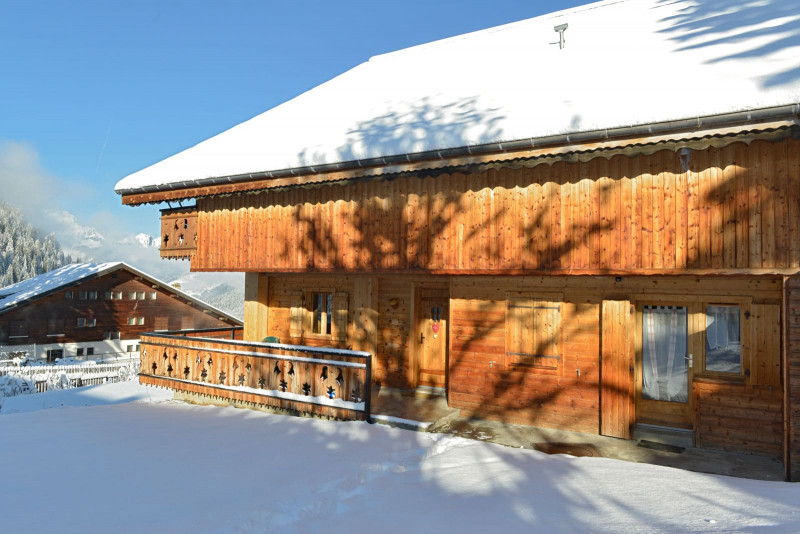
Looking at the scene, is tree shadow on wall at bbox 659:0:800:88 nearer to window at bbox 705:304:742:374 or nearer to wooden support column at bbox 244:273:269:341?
window at bbox 705:304:742:374

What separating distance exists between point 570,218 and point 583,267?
81 centimetres

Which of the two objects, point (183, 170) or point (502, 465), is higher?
point (183, 170)

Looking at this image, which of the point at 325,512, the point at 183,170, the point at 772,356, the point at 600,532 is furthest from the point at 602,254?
the point at 183,170

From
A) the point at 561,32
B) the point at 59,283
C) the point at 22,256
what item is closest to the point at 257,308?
the point at 561,32

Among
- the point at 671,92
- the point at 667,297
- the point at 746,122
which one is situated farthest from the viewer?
the point at 667,297

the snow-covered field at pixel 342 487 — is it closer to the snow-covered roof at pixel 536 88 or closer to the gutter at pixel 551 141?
the gutter at pixel 551 141

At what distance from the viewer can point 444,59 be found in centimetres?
1257

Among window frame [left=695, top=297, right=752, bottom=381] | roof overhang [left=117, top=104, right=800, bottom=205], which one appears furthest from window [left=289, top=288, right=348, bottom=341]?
window frame [left=695, top=297, right=752, bottom=381]

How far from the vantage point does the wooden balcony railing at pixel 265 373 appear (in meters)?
8.66

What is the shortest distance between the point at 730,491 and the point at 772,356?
3.41 metres

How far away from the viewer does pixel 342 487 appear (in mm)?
5660

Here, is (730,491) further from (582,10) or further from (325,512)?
(582,10)

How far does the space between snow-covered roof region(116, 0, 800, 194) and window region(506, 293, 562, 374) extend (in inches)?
126

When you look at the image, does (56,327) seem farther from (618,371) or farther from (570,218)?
(618,371)
